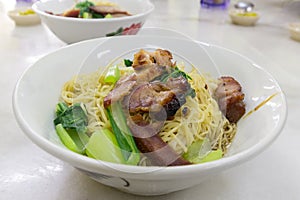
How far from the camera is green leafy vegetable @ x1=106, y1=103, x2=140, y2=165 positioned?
600 mm

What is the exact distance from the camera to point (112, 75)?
0.81 meters

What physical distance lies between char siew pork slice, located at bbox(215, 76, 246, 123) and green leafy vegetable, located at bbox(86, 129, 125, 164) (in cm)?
30

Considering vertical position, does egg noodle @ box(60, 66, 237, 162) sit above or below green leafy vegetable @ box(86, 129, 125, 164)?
below

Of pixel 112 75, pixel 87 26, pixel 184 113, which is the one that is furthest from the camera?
pixel 87 26

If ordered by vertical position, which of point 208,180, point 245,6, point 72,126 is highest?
point 72,126

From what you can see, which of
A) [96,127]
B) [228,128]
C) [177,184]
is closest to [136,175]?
[177,184]

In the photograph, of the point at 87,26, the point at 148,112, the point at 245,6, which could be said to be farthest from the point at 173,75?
the point at 245,6

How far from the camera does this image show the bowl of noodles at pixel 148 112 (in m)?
0.55

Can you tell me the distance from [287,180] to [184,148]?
0.27 metres

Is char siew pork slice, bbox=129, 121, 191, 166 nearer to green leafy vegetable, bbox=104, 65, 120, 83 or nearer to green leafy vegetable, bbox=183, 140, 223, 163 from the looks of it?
green leafy vegetable, bbox=183, 140, 223, 163

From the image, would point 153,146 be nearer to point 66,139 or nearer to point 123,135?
point 123,135

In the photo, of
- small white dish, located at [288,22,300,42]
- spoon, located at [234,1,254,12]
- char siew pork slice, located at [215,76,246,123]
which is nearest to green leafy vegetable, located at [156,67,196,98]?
char siew pork slice, located at [215,76,246,123]

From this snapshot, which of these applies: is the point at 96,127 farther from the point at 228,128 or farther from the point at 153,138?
the point at 228,128

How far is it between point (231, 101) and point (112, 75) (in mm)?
291
